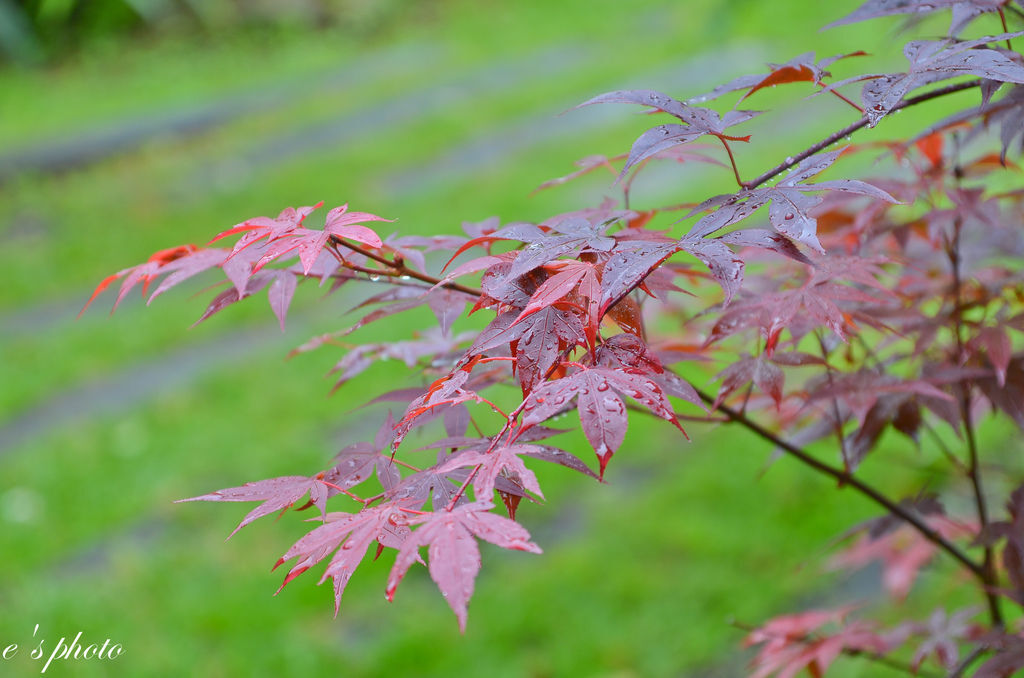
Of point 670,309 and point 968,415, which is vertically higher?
point 670,309

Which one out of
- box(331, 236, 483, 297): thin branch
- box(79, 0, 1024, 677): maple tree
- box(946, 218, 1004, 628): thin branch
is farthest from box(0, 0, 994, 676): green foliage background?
box(331, 236, 483, 297): thin branch

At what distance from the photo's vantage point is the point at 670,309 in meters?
1.79

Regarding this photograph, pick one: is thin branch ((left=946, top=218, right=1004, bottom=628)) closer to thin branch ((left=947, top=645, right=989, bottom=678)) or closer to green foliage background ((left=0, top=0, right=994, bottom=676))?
thin branch ((left=947, top=645, right=989, bottom=678))

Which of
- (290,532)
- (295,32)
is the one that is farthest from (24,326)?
(295,32)

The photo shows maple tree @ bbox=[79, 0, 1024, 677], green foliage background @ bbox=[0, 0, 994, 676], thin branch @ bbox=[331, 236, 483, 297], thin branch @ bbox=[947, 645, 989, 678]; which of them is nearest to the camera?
maple tree @ bbox=[79, 0, 1024, 677]

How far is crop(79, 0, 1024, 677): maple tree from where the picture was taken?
2.84ft

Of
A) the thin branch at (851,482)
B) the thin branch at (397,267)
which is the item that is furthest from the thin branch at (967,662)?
the thin branch at (397,267)

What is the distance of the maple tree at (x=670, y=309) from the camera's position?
867 mm

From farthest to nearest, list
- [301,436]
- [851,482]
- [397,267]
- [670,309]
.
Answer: [301,436] < [670,309] < [851,482] < [397,267]

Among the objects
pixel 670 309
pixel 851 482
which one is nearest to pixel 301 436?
pixel 670 309

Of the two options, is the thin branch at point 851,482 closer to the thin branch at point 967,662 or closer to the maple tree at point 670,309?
the maple tree at point 670,309

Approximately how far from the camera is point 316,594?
8.80 feet

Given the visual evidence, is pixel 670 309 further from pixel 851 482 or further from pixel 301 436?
pixel 301 436

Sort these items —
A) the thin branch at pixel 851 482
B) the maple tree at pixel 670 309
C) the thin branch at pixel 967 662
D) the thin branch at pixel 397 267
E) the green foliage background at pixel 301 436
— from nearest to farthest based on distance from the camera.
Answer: the maple tree at pixel 670 309
the thin branch at pixel 397 267
the thin branch at pixel 851 482
the thin branch at pixel 967 662
the green foliage background at pixel 301 436
